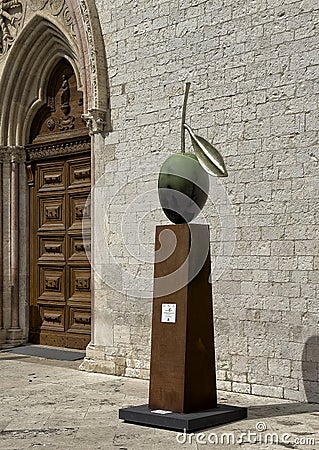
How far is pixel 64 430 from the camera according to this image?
5.73m

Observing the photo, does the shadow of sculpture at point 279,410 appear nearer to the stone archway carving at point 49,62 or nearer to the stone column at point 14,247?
the stone archway carving at point 49,62

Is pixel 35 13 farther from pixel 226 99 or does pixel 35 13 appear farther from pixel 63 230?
pixel 226 99

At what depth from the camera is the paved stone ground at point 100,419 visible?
5.33 metres

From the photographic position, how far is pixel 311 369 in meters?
6.76

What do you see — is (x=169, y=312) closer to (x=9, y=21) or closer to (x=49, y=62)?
(x=49, y=62)

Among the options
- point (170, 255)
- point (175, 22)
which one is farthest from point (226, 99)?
point (170, 255)

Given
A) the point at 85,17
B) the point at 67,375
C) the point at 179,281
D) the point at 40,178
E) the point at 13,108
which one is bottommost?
the point at 67,375

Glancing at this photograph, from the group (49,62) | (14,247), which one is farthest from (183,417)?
(49,62)

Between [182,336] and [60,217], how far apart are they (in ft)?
14.8

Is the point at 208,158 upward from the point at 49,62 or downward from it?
downward

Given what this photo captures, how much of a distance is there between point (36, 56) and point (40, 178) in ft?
4.82

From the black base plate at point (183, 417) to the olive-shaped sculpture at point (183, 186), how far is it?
1364 mm

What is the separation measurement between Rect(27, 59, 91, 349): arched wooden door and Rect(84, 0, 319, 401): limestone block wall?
100 cm

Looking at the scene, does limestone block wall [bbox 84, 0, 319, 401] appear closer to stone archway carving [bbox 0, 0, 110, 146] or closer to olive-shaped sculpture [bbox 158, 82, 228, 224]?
stone archway carving [bbox 0, 0, 110, 146]
